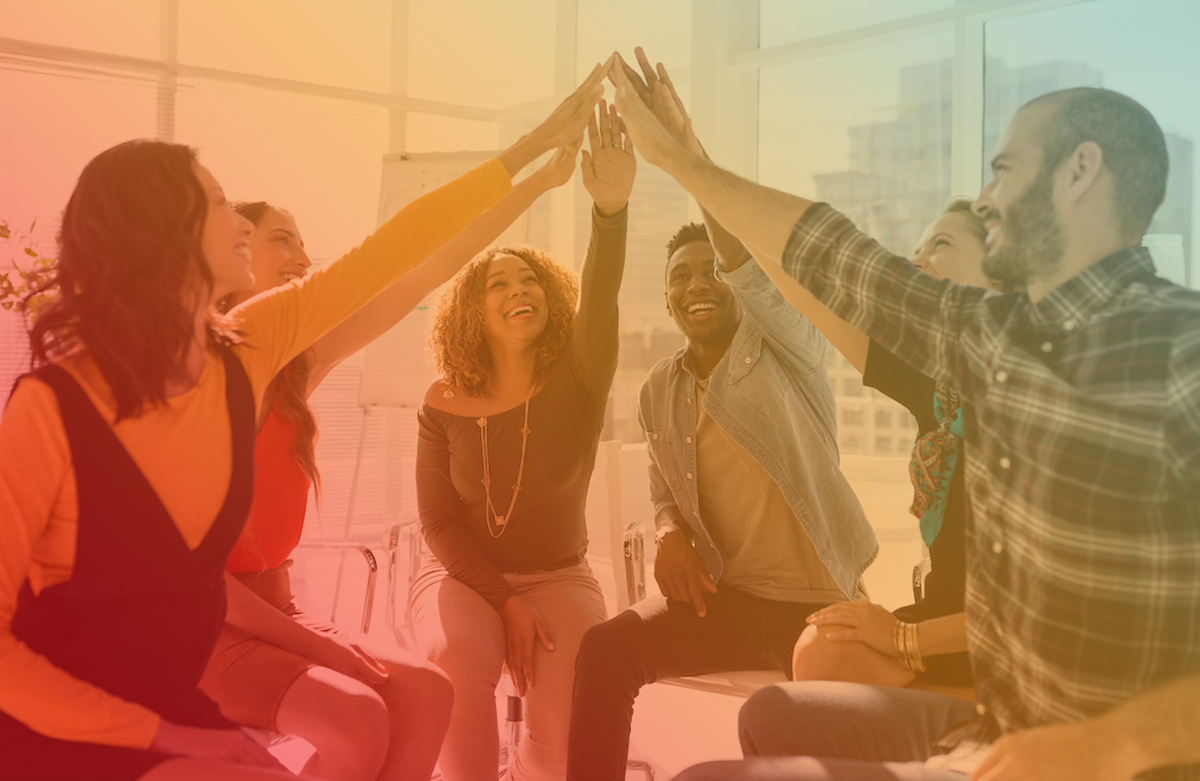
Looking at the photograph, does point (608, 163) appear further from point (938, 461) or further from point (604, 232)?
point (938, 461)

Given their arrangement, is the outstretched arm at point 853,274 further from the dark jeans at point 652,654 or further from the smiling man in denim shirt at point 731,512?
the dark jeans at point 652,654

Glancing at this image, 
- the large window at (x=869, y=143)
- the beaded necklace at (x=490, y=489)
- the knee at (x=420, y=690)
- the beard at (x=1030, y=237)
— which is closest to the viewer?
the beard at (x=1030, y=237)

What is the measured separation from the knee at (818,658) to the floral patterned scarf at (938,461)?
0.87ft

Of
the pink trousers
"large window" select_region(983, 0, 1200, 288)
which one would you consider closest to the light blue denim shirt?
the pink trousers

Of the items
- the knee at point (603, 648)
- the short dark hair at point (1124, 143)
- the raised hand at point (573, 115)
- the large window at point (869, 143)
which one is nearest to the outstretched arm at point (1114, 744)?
the short dark hair at point (1124, 143)

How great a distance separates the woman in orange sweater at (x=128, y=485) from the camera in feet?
3.62

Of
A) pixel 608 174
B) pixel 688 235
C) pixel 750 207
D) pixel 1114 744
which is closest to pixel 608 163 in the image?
pixel 608 174

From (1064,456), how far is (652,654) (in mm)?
1062

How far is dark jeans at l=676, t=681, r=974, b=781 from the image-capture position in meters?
1.31

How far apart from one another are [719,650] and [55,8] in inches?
205

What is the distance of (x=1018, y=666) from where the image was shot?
1.16m

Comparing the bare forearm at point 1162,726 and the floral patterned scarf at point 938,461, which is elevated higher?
the floral patterned scarf at point 938,461

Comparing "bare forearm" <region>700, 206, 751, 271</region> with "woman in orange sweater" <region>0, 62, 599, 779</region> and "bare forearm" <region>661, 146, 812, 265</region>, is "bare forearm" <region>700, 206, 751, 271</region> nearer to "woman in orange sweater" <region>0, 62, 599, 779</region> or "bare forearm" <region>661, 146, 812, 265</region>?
"bare forearm" <region>661, 146, 812, 265</region>

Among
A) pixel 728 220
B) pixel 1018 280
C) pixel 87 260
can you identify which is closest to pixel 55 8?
pixel 87 260
